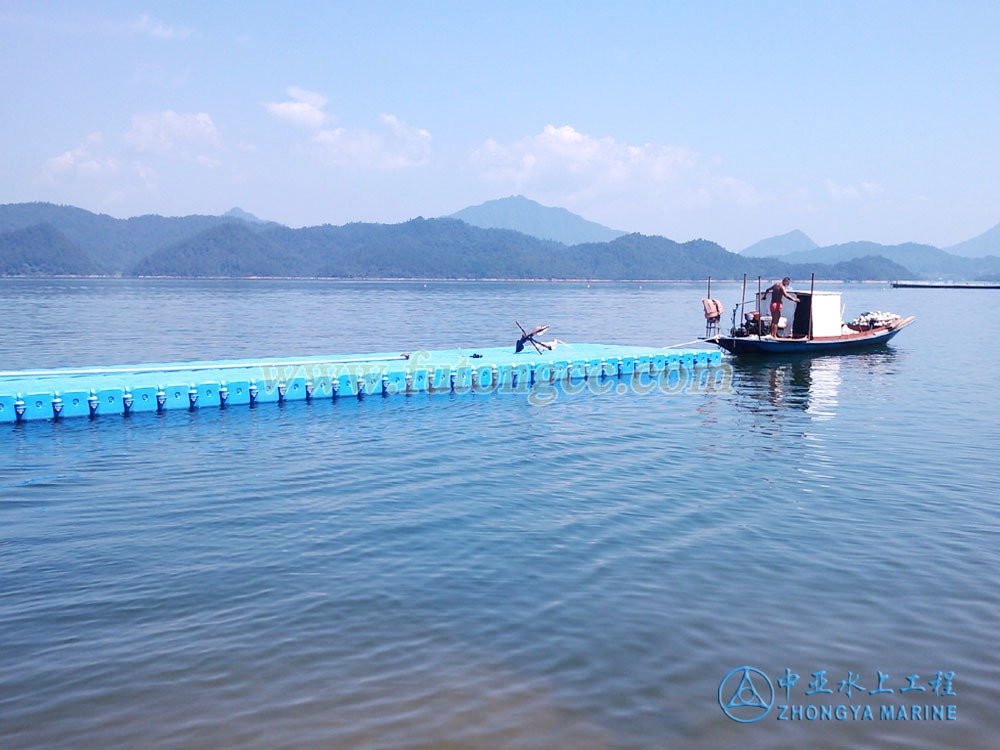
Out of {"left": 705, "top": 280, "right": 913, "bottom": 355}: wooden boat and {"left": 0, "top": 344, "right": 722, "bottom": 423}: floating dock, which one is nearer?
{"left": 0, "top": 344, "right": 722, "bottom": 423}: floating dock

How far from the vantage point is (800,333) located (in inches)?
1521

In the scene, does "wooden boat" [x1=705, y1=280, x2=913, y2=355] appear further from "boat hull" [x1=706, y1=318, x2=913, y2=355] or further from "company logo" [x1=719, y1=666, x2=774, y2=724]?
"company logo" [x1=719, y1=666, x2=774, y2=724]

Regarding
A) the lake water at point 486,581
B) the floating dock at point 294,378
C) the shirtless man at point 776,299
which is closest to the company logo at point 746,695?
the lake water at point 486,581

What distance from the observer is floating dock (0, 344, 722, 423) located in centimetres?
2111

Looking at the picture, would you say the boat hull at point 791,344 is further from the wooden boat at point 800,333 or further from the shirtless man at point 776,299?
the shirtless man at point 776,299

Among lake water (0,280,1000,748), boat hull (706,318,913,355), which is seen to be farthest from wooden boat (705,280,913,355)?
lake water (0,280,1000,748)

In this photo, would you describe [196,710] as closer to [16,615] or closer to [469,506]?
[16,615]

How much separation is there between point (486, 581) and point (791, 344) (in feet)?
102

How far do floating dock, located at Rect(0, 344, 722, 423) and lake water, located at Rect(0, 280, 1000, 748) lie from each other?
1.02 m

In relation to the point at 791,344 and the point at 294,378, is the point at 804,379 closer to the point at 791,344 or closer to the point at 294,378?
the point at 791,344

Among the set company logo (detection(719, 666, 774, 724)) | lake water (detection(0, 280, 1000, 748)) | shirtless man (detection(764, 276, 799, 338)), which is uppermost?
shirtless man (detection(764, 276, 799, 338))

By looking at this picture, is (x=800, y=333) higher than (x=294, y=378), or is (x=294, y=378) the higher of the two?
(x=800, y=333)

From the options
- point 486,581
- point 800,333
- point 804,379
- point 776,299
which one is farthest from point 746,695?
point 800,333

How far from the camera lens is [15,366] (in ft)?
109
